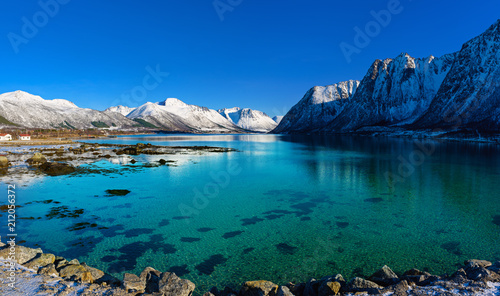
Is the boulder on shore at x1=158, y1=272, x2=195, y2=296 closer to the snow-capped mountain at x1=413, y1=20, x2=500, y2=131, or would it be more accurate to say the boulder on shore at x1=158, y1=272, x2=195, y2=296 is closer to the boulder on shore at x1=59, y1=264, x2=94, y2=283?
the boulder on shore at x1=59, y1=264, x2=94, y2=283

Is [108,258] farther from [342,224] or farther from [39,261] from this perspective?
[342,224]

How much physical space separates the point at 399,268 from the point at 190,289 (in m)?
11.2

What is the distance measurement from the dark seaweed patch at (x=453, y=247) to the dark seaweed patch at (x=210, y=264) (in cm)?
1389

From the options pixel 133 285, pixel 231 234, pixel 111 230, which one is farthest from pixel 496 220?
pixel 111 230

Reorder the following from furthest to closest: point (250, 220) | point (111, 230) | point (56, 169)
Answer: point (56, 169) < point (250, 220) < point (111, 230)

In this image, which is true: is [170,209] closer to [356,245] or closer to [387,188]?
[356,245]

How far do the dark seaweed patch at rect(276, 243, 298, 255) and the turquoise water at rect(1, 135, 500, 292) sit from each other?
12 cm

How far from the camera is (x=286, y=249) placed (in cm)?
1669

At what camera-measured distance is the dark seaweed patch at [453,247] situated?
52.2 feet

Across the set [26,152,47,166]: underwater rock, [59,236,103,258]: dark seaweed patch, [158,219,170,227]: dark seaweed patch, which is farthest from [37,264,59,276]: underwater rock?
[26,152,47,166]: underwater rock

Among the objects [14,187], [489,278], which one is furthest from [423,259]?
[14,187]

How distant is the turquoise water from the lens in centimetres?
1502

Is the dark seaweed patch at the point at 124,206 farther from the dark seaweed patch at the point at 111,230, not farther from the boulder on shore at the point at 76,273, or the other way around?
the boulder on shore at the point at 76,273

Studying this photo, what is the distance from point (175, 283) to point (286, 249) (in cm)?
773
